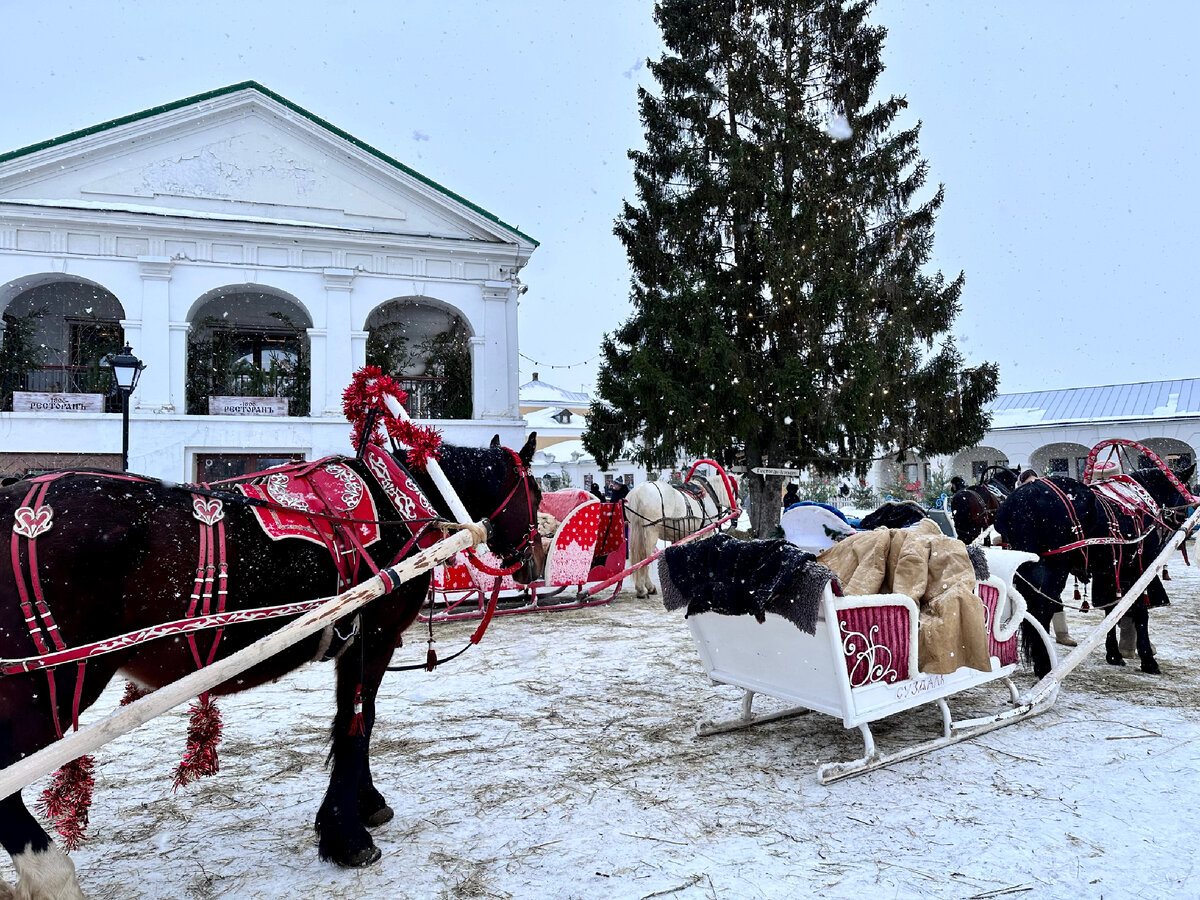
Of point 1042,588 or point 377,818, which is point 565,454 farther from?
point 377,818

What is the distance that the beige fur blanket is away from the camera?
3.86 m

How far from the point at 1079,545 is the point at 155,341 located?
1605 centimetres

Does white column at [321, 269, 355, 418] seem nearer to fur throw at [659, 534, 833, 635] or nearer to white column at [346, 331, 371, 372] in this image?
white column at [346, 331, 371, 372]

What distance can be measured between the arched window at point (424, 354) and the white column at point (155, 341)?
4.08m

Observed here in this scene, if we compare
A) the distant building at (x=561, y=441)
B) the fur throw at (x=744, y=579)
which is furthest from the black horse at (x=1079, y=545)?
the distant building at (x=561, y=441)

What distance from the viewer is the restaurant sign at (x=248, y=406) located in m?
14.8

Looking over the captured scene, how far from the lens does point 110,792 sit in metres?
3.62

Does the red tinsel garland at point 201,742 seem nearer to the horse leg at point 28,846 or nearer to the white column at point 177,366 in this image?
the horse leg at point 28,846

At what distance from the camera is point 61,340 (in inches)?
607

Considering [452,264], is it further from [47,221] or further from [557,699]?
[557,699]

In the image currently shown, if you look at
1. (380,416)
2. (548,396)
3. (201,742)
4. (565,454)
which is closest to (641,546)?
(380,416)

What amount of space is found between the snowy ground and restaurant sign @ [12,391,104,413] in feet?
39.8

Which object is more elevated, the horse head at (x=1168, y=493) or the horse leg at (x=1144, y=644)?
the horse head at (x=1168, y=493)

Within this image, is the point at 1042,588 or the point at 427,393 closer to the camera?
the point at 1042,588
